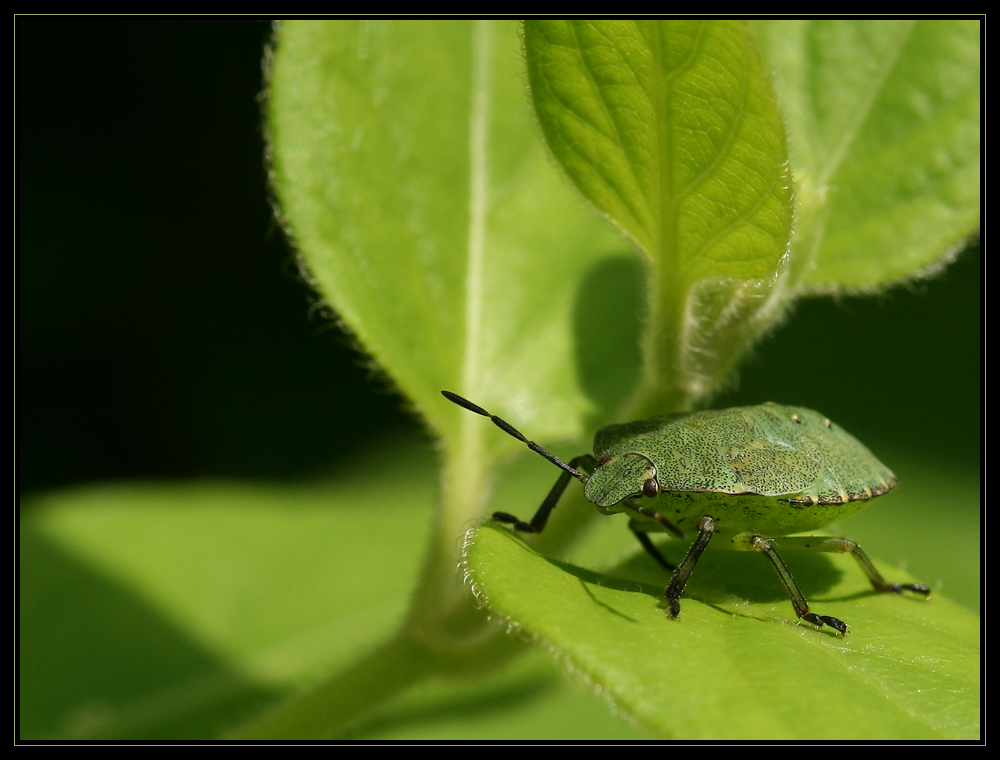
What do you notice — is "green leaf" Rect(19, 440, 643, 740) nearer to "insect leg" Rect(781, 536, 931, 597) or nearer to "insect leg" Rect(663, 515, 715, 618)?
"insect leg" Rect(663, 515, 715, 618)

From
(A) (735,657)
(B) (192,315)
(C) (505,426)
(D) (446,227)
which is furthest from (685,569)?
(B) (192,315)

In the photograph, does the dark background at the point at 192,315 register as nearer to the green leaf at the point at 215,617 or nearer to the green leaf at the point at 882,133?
the green leaf at the point at 215,617

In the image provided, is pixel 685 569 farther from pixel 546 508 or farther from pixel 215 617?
pixel 215 617

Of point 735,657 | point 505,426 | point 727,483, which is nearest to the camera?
point 735,657

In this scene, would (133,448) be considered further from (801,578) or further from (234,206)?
(801,578)

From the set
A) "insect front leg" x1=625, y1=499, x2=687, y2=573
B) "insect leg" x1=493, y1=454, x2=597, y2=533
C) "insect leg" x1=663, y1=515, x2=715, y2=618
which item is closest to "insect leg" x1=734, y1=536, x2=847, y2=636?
"insect leg" x1=663, y1=515, x2=715, y2=618

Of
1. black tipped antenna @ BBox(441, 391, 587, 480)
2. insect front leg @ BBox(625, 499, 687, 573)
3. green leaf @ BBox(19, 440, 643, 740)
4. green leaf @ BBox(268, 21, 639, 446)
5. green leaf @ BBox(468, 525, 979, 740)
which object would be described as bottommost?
green leaf @ BBox(19, 440, 643, 740)
